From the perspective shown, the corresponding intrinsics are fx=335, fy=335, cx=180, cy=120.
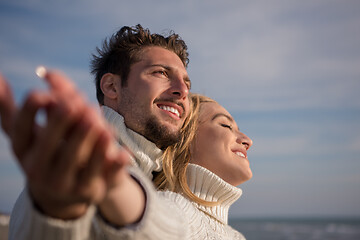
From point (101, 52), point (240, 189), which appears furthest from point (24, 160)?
point (101, 52)

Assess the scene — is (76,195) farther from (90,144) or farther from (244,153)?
(244,153)

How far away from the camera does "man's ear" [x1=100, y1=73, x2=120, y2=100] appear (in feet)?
10.2

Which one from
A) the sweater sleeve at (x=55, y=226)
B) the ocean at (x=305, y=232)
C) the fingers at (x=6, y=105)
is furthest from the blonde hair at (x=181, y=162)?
the ocean at (x=305, y=232)

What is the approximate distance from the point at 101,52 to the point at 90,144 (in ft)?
9.35

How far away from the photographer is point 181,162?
3.18 meters

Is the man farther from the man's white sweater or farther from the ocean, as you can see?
the ocean

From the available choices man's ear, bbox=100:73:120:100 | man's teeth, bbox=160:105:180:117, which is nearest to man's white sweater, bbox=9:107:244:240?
man's ear, bbox=100:73:120:100

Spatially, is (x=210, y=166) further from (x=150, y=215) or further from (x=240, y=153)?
(x=150, y=215)

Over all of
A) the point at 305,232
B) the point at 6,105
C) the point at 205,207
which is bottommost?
the point at 6,105

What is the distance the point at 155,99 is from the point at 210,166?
2.82ft

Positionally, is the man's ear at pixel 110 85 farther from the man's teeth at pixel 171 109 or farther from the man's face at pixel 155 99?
the man's teeth at pixel 171 109

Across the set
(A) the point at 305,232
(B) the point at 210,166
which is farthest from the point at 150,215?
(A) the point at 305,232

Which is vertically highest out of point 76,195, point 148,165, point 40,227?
point 148,165

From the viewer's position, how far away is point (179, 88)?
3.04 m
